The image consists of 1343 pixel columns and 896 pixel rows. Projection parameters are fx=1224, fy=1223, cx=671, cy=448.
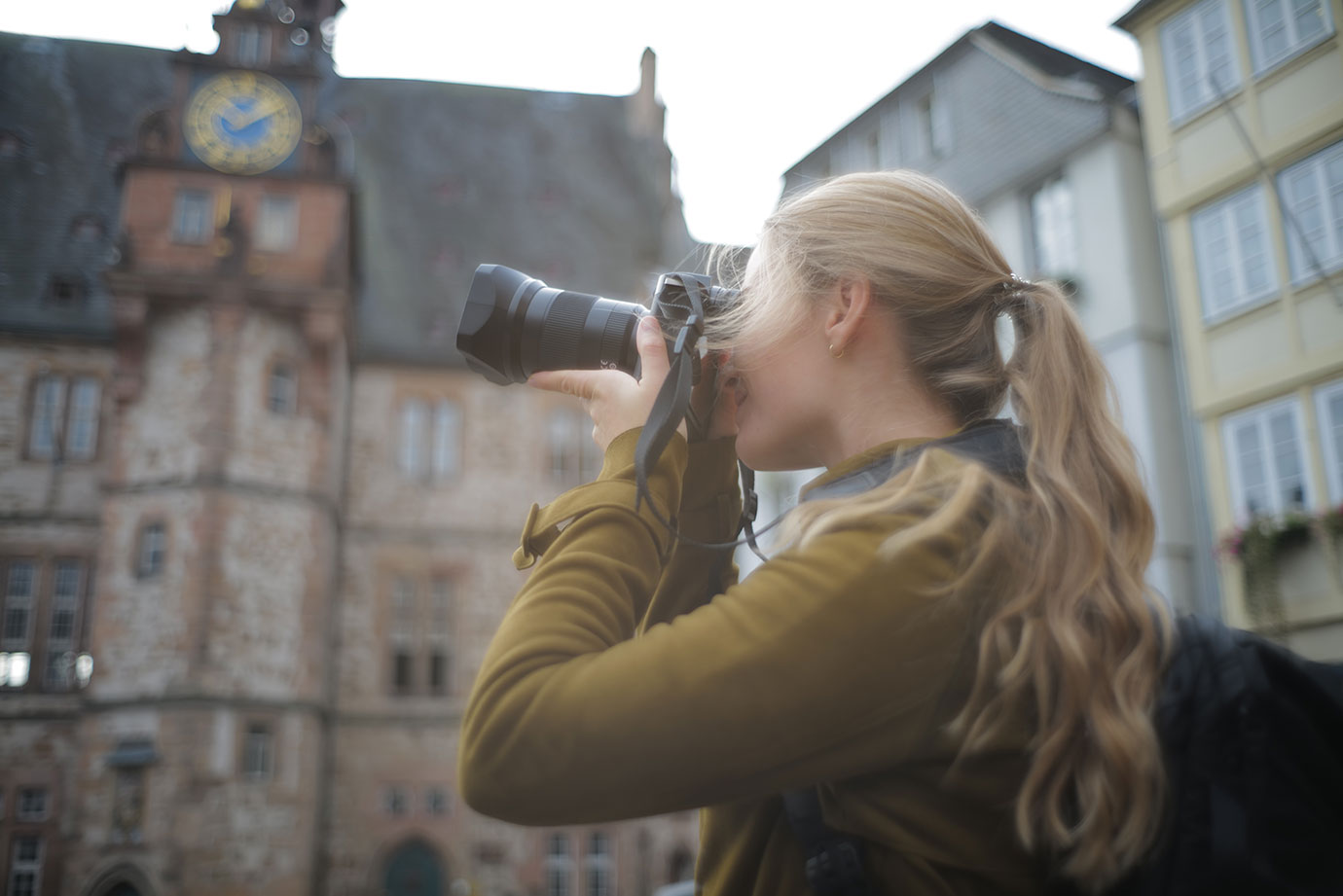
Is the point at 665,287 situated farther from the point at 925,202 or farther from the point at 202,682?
the point at 202,682

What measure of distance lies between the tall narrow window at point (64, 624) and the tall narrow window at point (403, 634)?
5.32m

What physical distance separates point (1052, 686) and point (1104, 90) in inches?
595

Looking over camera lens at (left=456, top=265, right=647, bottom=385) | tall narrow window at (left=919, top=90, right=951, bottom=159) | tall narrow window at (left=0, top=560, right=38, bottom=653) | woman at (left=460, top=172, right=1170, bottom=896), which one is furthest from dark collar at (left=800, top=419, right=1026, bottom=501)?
tall narrow window at (left=0, top=560, right=38, bottom=653)

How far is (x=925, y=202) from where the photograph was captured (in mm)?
1665

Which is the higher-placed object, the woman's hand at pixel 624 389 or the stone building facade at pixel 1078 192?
the stone building facade at pixel 1078 192

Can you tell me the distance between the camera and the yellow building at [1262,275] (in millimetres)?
11266

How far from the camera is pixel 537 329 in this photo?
1929 mm

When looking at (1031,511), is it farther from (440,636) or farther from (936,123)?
(440,636)

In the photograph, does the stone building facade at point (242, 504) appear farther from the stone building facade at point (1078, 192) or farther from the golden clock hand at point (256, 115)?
the stone building facade at point (1078, 192)

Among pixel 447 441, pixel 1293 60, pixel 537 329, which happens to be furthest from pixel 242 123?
pixel 537 329

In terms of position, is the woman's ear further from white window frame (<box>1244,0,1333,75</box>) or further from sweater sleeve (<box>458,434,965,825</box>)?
white window frame (<box>1244,0,1333,75</box>)

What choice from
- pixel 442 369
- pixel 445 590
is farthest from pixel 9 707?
pixel 442 369

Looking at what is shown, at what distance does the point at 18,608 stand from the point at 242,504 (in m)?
4.62

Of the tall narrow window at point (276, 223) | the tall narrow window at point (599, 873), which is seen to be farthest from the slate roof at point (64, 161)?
the tall narrow window at point (599, 873)
